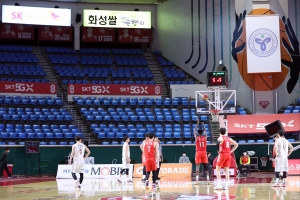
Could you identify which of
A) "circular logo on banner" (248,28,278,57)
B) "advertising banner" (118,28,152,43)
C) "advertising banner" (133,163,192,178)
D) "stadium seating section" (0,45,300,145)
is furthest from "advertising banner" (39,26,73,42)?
"advertising banner" (133,163,192,178)

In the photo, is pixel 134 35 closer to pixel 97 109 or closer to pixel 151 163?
pixel 97 109

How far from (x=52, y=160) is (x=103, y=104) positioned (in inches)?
295

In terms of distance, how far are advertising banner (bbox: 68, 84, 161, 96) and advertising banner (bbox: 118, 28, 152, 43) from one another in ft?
34.0

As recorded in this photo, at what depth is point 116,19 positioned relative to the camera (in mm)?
47781

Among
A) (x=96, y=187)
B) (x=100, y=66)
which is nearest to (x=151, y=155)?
(x=96, y=187)

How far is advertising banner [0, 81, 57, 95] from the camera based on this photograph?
124 ft

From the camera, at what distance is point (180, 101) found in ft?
126

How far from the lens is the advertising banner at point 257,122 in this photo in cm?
3412

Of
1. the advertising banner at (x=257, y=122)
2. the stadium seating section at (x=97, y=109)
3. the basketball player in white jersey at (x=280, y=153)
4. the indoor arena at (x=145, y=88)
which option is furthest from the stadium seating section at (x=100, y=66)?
the basketball player in white jersey at (x=280, y=153)

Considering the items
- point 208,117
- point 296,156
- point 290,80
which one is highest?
point 290,80

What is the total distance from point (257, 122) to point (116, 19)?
18.5 m

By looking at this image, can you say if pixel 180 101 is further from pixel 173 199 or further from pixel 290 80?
pixel 173 199

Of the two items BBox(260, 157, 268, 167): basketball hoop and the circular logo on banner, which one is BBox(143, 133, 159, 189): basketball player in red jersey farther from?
the circular logo on banner

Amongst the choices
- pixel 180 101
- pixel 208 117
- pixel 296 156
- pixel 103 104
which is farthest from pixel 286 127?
pixel 103 104
